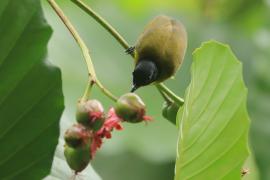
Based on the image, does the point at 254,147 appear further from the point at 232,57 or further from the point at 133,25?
the point at 232,57

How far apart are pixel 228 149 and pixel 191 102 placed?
0.12 metres

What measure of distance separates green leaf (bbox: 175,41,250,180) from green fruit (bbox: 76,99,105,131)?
174 mm

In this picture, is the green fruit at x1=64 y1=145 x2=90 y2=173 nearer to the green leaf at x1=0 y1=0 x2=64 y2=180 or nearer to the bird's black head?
the green leaf at x1=0 y1=0 x2=64 y2=180

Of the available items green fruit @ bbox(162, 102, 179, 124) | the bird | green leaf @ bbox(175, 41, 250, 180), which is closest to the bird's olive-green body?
the bird

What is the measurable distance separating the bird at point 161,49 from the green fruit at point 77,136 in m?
0.52

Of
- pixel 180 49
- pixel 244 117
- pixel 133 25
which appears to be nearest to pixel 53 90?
pixel 244 117

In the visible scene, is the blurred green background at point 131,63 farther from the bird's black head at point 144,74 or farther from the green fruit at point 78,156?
the green fruit at point 78,156

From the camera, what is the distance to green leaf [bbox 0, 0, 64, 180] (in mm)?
1510

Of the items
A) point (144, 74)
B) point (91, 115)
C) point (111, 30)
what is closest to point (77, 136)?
point (91, 115)

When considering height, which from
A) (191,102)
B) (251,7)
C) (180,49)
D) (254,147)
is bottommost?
(254,147)

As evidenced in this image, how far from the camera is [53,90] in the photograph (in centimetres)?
151

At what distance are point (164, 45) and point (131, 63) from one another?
7.25 ft

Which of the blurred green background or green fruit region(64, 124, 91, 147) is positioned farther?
the blurred green background

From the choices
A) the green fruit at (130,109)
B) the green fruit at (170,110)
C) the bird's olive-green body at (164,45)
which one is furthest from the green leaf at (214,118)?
the bird's olive-green body at (164,45)
